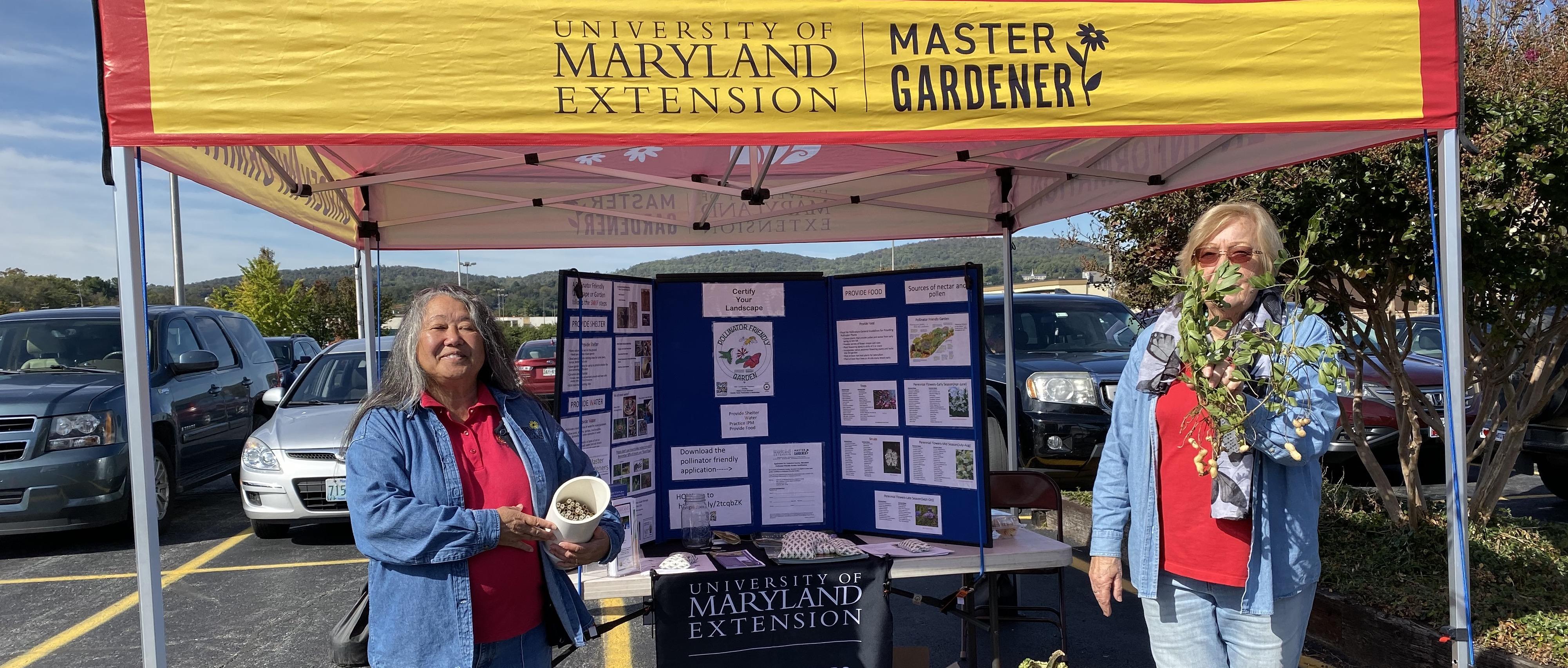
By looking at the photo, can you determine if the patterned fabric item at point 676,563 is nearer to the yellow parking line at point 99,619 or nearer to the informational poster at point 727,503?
the informational poster at point 727,503

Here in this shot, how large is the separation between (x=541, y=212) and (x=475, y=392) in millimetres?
3192

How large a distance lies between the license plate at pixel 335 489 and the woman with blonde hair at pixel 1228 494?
5.80 m

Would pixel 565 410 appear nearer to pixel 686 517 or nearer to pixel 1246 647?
pixel 686 517

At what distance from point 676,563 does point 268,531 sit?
5673mm

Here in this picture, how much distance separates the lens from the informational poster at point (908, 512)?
12.7 feet

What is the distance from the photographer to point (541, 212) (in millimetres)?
5508

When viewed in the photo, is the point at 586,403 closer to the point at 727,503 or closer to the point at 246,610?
the point at 727,503

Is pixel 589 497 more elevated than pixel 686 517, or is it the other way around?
pixel 589 497

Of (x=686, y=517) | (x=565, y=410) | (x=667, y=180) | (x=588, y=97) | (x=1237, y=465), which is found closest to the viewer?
(x=1237, y=465)

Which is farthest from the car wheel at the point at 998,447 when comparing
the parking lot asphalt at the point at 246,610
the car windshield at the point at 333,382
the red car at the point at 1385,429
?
the car windshield at the point at 333,382

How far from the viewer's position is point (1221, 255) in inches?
99.1

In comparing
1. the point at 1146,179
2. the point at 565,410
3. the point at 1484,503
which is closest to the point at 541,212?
the point at 565,410

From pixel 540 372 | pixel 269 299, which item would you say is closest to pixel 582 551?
pixel 540 372

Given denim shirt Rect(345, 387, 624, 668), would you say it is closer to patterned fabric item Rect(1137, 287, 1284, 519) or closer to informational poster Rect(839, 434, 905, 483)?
patterned fabric item Rect(1137, 287, 1284, 519)
